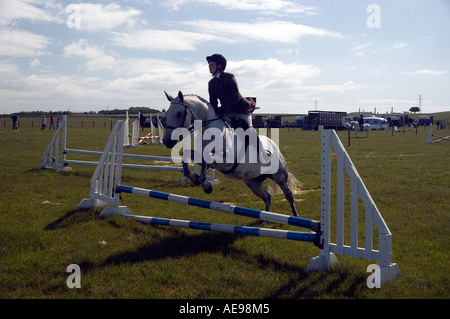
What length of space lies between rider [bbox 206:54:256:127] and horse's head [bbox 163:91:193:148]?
2.20 feet

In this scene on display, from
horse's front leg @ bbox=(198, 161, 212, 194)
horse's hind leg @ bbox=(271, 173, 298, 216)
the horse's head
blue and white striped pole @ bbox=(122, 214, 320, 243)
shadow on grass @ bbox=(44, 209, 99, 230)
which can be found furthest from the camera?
horse's hind leg @ bbox=(271, 173, 298, 216)

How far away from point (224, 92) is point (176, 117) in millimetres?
978

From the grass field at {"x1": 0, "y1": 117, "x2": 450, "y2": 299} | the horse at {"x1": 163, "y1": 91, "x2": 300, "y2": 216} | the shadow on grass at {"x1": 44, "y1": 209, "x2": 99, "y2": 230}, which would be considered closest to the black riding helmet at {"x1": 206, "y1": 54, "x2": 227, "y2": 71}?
the horse at {"x1": 163, "y1": 91, "x2": 300, "y2": 216}

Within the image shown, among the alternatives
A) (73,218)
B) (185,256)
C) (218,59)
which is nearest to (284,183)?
(218,59)

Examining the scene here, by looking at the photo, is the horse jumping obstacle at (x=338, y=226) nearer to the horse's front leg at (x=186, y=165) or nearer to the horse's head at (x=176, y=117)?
the horse's front leg at (x=186, y=165)

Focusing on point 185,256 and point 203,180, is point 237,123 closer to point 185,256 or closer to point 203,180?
point 203,180

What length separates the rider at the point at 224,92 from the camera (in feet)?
19.7

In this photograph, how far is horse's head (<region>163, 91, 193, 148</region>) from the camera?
5.41m

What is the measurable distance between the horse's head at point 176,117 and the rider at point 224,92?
0.67 metres

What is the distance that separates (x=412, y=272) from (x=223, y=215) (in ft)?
11.5

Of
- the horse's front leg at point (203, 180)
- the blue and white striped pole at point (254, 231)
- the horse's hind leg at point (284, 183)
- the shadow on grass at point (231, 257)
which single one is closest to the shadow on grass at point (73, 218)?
the shadow on grass at point (231, 257)

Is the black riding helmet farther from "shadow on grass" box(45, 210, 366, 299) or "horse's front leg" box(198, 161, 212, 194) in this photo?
"shadow on grass" box(45, 210, 366, 299)
